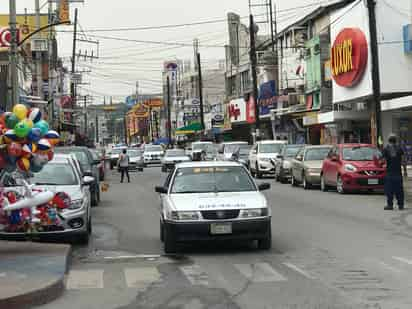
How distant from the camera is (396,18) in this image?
119ft

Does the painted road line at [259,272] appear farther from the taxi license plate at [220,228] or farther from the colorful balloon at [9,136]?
the colorful balloon at [9,136]

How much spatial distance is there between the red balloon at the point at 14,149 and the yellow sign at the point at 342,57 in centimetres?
2891

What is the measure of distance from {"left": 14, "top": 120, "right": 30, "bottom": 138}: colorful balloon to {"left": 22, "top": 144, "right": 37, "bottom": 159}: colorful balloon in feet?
0.65

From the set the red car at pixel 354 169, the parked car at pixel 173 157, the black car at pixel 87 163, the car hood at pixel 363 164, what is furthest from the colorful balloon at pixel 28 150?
the parked car at pixel 173 157

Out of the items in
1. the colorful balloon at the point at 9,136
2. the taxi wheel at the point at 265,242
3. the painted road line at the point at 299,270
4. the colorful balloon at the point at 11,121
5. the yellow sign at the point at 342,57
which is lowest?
the painted road line at the point at 299,270

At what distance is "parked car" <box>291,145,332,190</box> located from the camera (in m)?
28.4

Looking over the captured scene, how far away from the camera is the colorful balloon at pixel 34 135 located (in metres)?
11.1

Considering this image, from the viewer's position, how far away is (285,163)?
32.7m

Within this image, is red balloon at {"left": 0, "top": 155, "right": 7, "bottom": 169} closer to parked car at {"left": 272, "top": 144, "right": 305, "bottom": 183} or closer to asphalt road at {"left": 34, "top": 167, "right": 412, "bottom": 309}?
asphalt road at {"left": 34, "top": 167, "right": 412, "bottom": 309}

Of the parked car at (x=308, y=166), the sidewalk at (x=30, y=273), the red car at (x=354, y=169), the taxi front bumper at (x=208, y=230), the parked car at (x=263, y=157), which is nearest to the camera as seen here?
Result: the sidewalk at (x=30, y=273)

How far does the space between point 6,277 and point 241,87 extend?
63369mm

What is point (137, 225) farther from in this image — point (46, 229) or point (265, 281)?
point (265, 281)

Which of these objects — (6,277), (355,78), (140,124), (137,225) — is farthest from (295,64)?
(140,124)

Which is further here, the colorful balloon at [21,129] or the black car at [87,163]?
the black car at [87,163]
